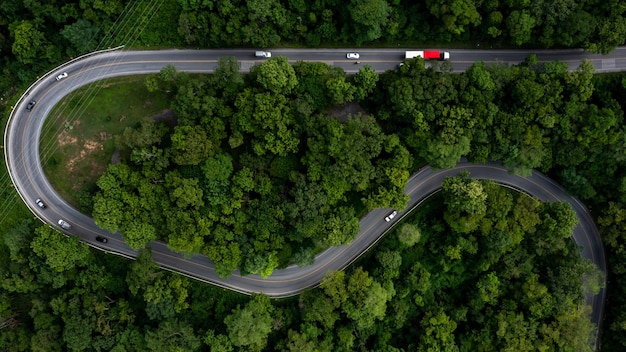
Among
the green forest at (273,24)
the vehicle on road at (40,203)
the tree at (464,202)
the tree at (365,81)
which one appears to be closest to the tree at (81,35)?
the green forest at (273,24)

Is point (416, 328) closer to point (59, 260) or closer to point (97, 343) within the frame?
point (97, 343)

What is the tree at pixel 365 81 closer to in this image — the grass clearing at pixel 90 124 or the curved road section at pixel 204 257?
the curved road section at pixel 204 257

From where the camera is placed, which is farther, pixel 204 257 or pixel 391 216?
pixel 391 216

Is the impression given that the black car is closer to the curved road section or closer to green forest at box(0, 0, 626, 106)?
the curved road section

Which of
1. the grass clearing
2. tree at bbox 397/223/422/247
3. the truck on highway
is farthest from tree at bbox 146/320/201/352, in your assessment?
the truck on highway

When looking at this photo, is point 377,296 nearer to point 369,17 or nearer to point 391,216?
point 391,216

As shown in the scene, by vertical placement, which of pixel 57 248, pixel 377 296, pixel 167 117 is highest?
pixel 167 117

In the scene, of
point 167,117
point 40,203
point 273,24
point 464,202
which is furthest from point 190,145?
point 464,202
